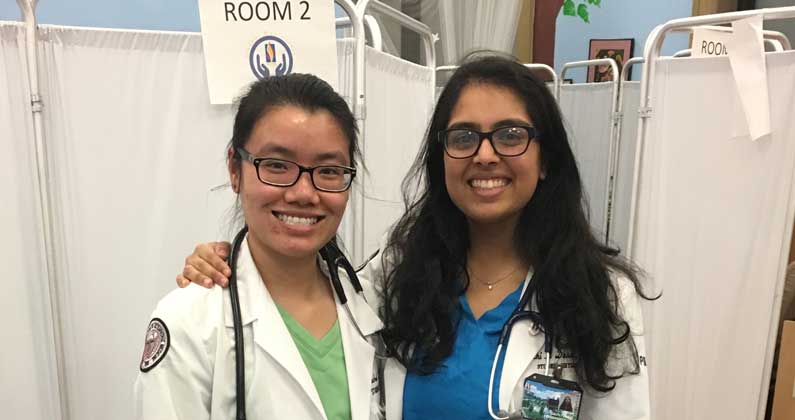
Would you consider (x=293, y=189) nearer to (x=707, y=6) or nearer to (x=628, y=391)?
(x=628, y=391)

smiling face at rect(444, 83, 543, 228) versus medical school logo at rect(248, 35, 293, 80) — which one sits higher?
medical school logo at rect(248, 35, 293, 80)

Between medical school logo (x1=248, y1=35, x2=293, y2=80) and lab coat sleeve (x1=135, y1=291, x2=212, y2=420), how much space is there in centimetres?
87

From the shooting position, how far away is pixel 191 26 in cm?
249

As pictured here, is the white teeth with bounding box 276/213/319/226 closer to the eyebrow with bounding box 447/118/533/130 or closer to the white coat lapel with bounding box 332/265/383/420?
the white coat lapel with bounding box 332/265/383/420

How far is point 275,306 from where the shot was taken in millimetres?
1129

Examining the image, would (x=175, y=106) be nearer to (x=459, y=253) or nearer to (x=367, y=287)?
(x=367, y=287)

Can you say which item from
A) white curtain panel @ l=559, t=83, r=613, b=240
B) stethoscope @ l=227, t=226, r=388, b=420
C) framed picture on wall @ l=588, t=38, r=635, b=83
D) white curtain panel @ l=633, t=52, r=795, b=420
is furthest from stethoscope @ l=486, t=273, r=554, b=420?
framed picture on wall @ l=588, t=38, r=635, b=83

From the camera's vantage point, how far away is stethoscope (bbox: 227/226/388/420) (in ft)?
3.31

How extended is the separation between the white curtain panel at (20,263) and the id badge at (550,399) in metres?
1.32

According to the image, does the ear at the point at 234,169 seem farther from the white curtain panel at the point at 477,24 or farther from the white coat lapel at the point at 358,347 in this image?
the white curtain panel at the point at 477,24

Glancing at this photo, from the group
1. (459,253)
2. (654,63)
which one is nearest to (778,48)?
(654,63)

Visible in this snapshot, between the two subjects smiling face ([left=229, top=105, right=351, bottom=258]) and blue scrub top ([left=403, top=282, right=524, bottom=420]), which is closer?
smiling face ([left=229, top=105, right=351, bottom=258])

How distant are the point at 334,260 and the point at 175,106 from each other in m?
0.78

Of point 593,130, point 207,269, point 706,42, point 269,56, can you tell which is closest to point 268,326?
point 207,269
